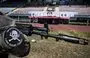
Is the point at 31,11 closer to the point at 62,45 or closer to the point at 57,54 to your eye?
the point at 62,45

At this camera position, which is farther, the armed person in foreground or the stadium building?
the stadium building

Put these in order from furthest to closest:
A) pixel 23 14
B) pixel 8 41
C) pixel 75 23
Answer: pixel 23 14, pixel 75 23, pixel 8 41

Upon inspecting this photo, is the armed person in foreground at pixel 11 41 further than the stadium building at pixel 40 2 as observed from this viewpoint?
No

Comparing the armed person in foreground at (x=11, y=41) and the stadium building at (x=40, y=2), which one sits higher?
the armed person in foreground at (x=11, y=41)

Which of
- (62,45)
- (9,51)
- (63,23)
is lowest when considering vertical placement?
(63,23)

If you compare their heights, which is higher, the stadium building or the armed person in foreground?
the armed person in foreground

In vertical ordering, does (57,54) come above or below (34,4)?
above

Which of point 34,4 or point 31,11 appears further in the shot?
point 34,4

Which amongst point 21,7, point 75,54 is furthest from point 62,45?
point 21,7

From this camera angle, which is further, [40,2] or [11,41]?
[40,2]

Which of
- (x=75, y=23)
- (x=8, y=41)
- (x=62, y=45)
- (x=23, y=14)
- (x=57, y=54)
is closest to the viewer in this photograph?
(x=8, y=41)

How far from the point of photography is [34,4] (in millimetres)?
32125

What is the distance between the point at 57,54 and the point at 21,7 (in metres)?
24.2

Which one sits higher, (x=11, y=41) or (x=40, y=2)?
(x=11, y=41)
